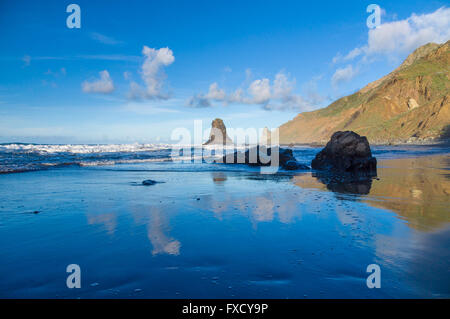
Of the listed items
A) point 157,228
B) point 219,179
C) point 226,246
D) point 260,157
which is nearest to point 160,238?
point 157,228

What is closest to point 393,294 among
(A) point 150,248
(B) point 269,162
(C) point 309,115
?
(A) point 150,248

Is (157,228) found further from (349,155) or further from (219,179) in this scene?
(349,155)

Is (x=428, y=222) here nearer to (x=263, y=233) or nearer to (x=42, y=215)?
(x=263, y=233)

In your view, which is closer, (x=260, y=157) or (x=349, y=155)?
(x=349, y=155)

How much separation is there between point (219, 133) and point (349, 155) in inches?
3330

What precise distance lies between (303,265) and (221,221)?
2.16 m

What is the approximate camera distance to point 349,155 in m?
13.6

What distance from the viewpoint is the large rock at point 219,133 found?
94119 millimetres

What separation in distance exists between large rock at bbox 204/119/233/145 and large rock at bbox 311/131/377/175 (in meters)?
77.4

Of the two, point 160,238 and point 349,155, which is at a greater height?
point 349,155

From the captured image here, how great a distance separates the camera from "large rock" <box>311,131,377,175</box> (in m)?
12.7

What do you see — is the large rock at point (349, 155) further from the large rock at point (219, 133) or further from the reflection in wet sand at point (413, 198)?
the large rock at point (219, 133)

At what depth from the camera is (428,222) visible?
4.75 metres
